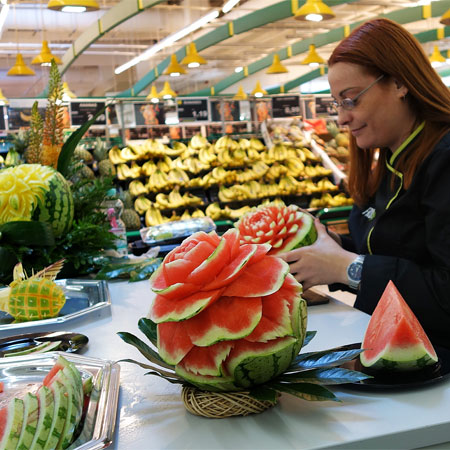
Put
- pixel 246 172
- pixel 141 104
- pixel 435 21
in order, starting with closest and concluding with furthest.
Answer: pixel 246 172 < pixel 141 104 < pixel 435 21

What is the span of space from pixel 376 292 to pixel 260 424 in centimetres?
89

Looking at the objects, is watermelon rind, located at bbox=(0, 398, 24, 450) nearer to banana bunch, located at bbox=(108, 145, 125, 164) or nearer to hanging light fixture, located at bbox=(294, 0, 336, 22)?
banana bunch, located at bbox=(108, 145, 125, 164)

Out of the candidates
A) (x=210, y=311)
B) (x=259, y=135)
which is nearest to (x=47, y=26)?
(x=259, y=135)

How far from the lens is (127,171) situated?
7.16 metres

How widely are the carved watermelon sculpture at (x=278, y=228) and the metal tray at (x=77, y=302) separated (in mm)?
435

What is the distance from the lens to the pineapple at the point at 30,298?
1.47 m

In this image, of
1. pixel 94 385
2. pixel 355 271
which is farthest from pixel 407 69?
pixel 94 385

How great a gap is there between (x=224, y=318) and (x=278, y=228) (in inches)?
32.5

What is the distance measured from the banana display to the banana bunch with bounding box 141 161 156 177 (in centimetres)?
1

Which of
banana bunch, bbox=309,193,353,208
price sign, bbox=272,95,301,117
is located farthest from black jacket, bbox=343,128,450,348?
price sign, bbox=272,95,301,117

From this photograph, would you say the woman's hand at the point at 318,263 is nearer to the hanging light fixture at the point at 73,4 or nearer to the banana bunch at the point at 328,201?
the hanging light fixture at the point at 73,4

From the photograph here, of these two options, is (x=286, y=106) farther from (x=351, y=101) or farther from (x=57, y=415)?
(x=57, y=415)

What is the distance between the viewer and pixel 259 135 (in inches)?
324

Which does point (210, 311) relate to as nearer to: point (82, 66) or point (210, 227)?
point (210, 227)
